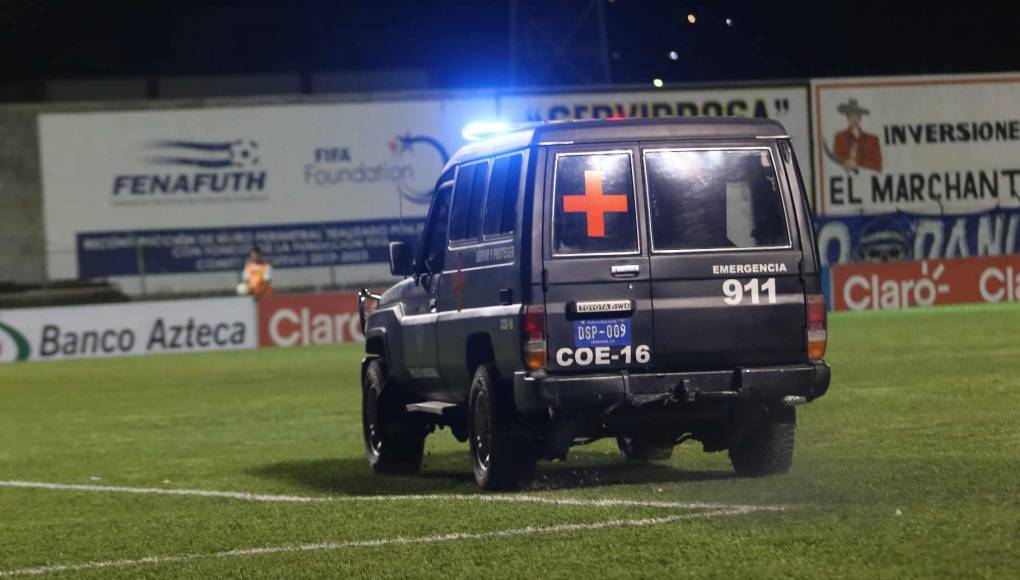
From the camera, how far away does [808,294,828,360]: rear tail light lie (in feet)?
37.0

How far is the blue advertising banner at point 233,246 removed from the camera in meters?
44.2

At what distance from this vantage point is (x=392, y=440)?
1361cm

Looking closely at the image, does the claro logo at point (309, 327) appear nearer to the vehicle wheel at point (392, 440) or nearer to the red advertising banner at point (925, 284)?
the red advertising banner at point (925, 284)

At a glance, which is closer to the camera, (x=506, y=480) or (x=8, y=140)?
(x=506, y=480)

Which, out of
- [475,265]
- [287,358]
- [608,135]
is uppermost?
[608,135]

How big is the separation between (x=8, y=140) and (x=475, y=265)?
3539 cm

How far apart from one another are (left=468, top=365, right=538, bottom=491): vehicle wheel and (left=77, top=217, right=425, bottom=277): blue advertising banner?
32.4 meters

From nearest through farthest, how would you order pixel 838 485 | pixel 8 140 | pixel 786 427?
pixel 838 485, pixel 786 427, pixel 8 140

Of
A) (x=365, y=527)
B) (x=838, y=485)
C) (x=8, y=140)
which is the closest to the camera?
(x=365, y=527)

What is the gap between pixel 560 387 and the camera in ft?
35.9

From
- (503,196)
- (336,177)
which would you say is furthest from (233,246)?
(503,196)

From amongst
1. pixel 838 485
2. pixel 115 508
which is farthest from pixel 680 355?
pixel 115 508

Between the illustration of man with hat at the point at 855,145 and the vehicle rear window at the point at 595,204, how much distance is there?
122ft

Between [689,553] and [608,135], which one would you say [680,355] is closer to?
[608,135]
